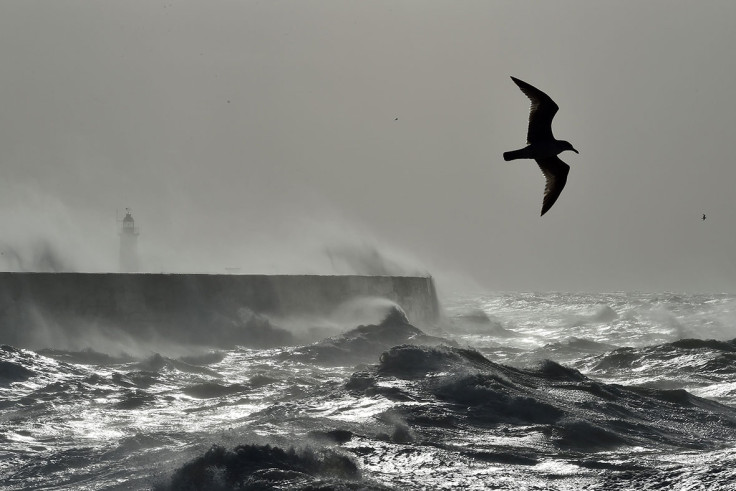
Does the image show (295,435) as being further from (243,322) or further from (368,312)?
(368,312)

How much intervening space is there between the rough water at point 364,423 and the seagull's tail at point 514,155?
1.99 meters

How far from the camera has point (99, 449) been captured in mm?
5953

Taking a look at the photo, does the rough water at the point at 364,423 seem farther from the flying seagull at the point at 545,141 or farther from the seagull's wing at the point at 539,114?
the seagull's wing at the point at 539,114

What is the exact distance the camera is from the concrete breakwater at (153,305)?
12.1 meters

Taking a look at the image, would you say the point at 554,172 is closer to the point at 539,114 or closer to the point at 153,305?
the point at 539,114

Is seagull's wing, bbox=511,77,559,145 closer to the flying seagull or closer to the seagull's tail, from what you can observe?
the flying seagull

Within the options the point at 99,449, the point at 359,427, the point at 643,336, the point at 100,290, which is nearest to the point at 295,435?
the point at 359,427

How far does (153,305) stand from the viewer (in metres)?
14.0

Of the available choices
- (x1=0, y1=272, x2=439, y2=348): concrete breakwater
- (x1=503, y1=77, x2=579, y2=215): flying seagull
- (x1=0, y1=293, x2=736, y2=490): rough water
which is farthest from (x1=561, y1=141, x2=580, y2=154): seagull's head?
(x1=0, y1=272, x2=439, y2=348): concrete breakwater

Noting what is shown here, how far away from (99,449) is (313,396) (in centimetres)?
232

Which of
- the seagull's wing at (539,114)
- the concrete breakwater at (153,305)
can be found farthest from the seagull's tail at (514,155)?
the concrete breakwater at (153,305)

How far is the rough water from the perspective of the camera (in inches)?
205

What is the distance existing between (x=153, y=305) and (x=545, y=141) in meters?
9.11

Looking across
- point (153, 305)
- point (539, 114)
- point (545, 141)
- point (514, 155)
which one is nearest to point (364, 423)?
point (514, 155)
